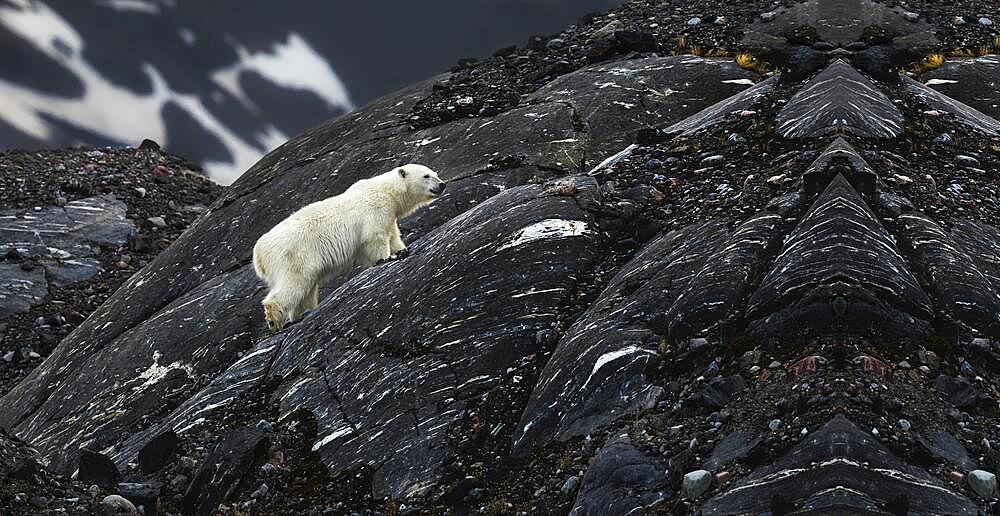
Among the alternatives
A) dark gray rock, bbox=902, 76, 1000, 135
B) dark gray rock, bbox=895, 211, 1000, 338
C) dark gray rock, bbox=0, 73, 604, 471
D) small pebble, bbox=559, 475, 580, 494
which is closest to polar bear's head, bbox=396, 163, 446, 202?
dark gray rock, bbox=0, 73, 604, 471

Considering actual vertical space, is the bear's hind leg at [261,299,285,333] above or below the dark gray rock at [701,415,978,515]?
above

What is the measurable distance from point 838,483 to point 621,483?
6.31ft

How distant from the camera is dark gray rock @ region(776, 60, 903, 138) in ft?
42.9

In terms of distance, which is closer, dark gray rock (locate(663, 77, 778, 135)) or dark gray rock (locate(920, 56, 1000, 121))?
dark gray rock (locate(663, 77, 778, 135))

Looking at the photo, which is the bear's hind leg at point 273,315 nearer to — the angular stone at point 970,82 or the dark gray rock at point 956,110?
the dark gray rock at point 956,110

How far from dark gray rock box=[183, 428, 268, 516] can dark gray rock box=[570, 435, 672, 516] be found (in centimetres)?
431

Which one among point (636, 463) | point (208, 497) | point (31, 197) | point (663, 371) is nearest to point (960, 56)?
point (663, 371)

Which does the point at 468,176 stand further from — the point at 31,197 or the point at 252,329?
the point at 31,197

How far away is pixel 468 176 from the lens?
17.0 meters

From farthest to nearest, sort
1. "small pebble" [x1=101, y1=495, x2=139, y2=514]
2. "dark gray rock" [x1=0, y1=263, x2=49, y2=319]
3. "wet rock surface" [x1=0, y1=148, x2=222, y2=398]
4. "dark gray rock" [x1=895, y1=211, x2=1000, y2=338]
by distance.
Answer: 1. "dark gray rock" [x1=0, y1=263, x2=49, y2=319]
2. "wet rock surface" [x1=0, y1=148, x2=222, y2=398]
3. "small pebble" [x1=101, y1=495, x2=139, y2=514]
4. "dark gray rock" [x1=895, y1=211, x2=1000, y2=338]

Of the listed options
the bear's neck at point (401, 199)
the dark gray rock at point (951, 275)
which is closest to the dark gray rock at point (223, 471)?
the bear's neck at point (401, 199)

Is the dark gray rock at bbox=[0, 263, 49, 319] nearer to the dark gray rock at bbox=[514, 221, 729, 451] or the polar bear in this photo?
the polar bear

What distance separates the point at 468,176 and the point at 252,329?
447 cm

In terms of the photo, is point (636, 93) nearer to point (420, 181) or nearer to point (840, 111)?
point (420, 181)
